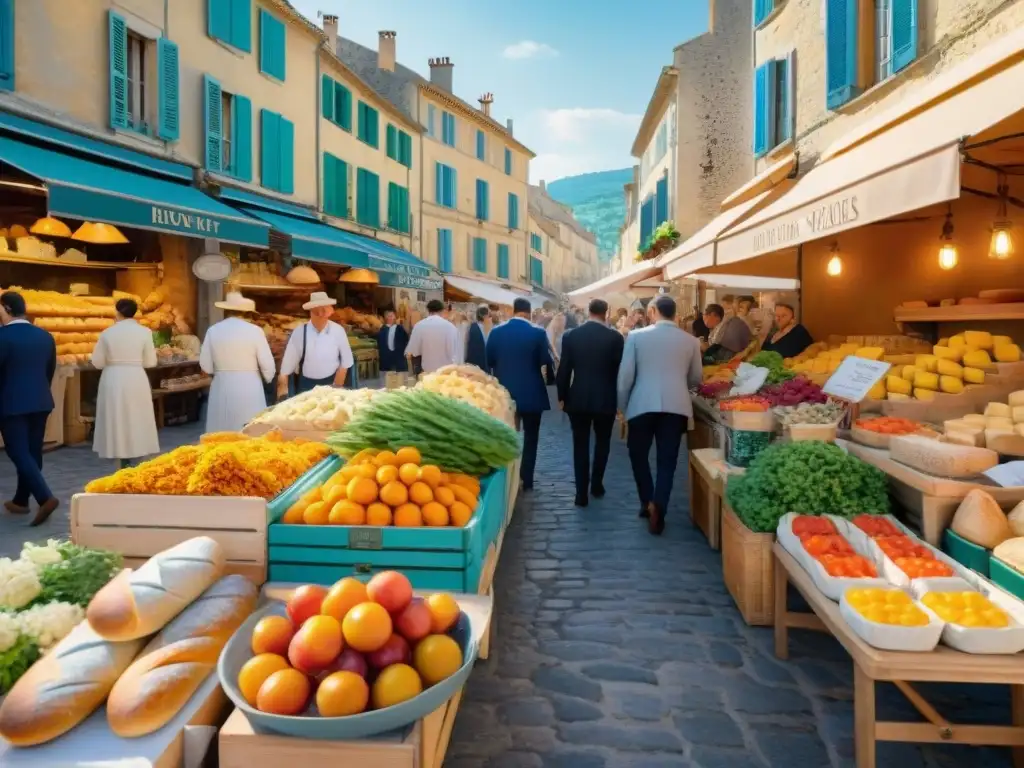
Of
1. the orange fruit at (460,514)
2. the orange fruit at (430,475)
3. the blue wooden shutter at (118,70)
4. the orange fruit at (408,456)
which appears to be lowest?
the orange fruit at (460,514)

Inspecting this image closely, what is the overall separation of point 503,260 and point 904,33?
2864cm

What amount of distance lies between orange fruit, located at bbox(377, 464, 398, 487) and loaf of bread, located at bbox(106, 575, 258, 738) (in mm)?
770

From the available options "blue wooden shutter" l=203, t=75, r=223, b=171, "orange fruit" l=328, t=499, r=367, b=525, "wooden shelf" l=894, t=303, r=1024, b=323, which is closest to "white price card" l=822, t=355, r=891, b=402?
"wooden shelf" l=894, t=303, r=1024, b=323

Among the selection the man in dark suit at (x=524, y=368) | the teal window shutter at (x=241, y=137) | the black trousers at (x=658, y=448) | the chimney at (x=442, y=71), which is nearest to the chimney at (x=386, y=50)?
the chimney at (x=442, y=71)

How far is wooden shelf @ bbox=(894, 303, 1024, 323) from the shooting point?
6581mm

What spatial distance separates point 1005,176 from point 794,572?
14.1 ft

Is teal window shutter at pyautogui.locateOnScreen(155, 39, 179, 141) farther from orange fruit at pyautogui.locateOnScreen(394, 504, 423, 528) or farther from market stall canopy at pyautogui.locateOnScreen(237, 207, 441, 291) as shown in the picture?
orange fruit at pyautogui.locateOnScreen(394, 504, 423, 528)

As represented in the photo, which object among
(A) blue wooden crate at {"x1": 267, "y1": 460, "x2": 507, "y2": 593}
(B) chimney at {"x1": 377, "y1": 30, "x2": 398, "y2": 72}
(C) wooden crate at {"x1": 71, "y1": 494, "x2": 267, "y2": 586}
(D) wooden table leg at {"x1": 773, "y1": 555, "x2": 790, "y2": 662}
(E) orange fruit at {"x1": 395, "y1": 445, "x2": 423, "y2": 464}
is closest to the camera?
(A) blue wooden crate at {"x1": 267, "y1": 460, "x2": 507, "y2": 593}

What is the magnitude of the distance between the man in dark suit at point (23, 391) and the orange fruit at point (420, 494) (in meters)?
4.64

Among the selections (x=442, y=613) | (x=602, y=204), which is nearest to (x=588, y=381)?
(x=442, y=613)

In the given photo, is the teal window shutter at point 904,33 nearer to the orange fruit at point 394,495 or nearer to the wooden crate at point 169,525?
the orange fruit at point 394,495

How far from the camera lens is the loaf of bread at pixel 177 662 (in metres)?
2.31

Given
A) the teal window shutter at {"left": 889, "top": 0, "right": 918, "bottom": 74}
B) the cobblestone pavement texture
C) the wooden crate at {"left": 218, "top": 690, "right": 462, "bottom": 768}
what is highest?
Answer: the teal window shutter at {"left": 889, "top": 0, "right": 918, "bottom": 74}

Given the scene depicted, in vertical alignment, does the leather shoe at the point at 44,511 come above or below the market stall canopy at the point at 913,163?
below
